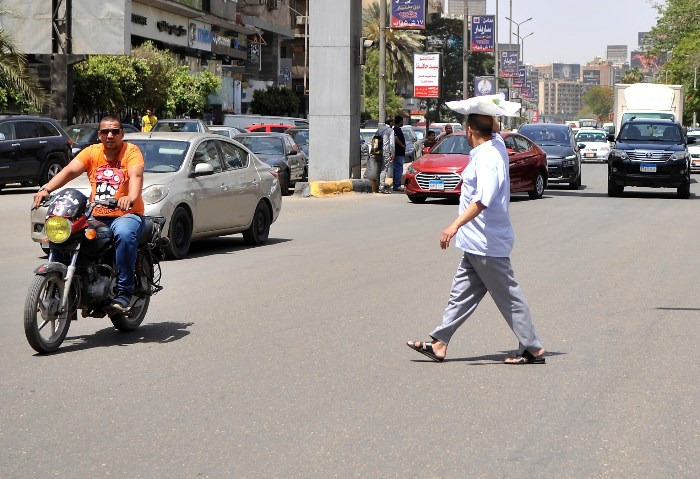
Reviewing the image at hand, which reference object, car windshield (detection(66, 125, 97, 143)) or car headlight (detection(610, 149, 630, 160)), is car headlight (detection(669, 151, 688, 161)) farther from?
car windshield (detection(66, 125, 97, 143))

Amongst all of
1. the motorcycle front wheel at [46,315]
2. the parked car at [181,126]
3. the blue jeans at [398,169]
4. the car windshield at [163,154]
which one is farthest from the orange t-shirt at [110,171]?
the parked car at [181,126]

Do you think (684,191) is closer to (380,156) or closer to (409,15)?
(380,156)

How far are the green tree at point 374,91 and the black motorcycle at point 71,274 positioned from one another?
260 ft

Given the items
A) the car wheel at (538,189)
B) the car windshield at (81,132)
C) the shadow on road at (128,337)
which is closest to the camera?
the shadow on road at (128,337)

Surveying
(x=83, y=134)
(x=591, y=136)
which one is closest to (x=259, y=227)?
(x=83, y=134)

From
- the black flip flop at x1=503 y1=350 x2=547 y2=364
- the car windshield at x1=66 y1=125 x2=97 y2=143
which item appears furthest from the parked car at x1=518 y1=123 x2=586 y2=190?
the black flip flop at x1=503 y1=350 x2=547 y2=364

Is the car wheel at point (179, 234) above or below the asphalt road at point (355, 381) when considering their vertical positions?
above

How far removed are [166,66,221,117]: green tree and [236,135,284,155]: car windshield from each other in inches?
848

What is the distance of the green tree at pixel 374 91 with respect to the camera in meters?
88.2

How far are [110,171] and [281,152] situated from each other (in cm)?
2118

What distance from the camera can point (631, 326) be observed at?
9766 millimetres

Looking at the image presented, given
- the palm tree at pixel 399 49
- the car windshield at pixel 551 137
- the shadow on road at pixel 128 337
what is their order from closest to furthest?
the shadow on road at pixel 128 337, the car windshield at pixel 551 137, the palm tree at pixel 399 49

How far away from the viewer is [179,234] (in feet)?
48.6

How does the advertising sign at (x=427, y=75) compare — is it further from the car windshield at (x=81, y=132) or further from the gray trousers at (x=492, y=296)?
the gray trousers at (x=492, y=296)
